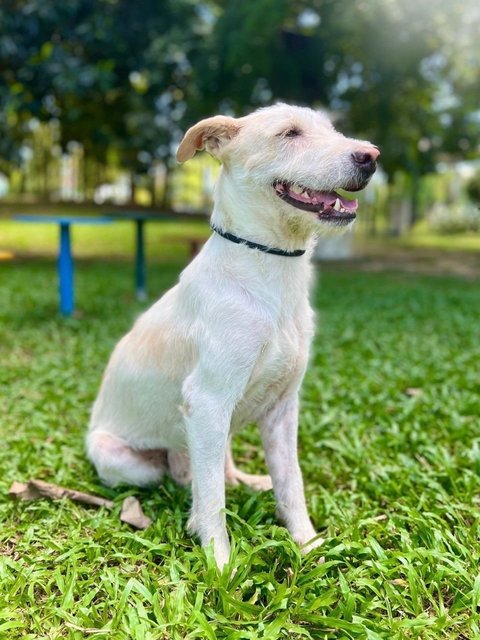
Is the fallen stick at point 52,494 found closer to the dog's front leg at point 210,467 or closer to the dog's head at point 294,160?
the dog's front leg at point 210,467

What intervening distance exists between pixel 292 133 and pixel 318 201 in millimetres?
289

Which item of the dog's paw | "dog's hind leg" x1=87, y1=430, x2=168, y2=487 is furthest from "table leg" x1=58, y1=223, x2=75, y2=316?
the dog's paw

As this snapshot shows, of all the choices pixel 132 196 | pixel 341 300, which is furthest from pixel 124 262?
pixel 132 196

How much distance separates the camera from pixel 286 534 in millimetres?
2410

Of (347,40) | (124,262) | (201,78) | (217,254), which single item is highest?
(347,40)

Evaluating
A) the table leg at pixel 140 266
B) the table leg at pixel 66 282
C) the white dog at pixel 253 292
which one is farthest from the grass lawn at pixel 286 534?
the table leg at pixel 140 266

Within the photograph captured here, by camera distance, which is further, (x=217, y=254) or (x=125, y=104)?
(x=125, y=104)

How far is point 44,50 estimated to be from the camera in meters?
10.7

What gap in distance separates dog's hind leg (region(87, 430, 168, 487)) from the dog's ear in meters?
1.36

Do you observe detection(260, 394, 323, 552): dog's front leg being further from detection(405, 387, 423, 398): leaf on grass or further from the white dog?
detection(405, 387, 423, 398): leaf on grass

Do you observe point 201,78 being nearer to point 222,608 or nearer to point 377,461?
point 377,461

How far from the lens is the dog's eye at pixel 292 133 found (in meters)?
2.33

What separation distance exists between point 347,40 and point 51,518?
11.0 metres

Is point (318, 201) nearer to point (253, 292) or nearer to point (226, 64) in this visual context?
point (253, 292)
